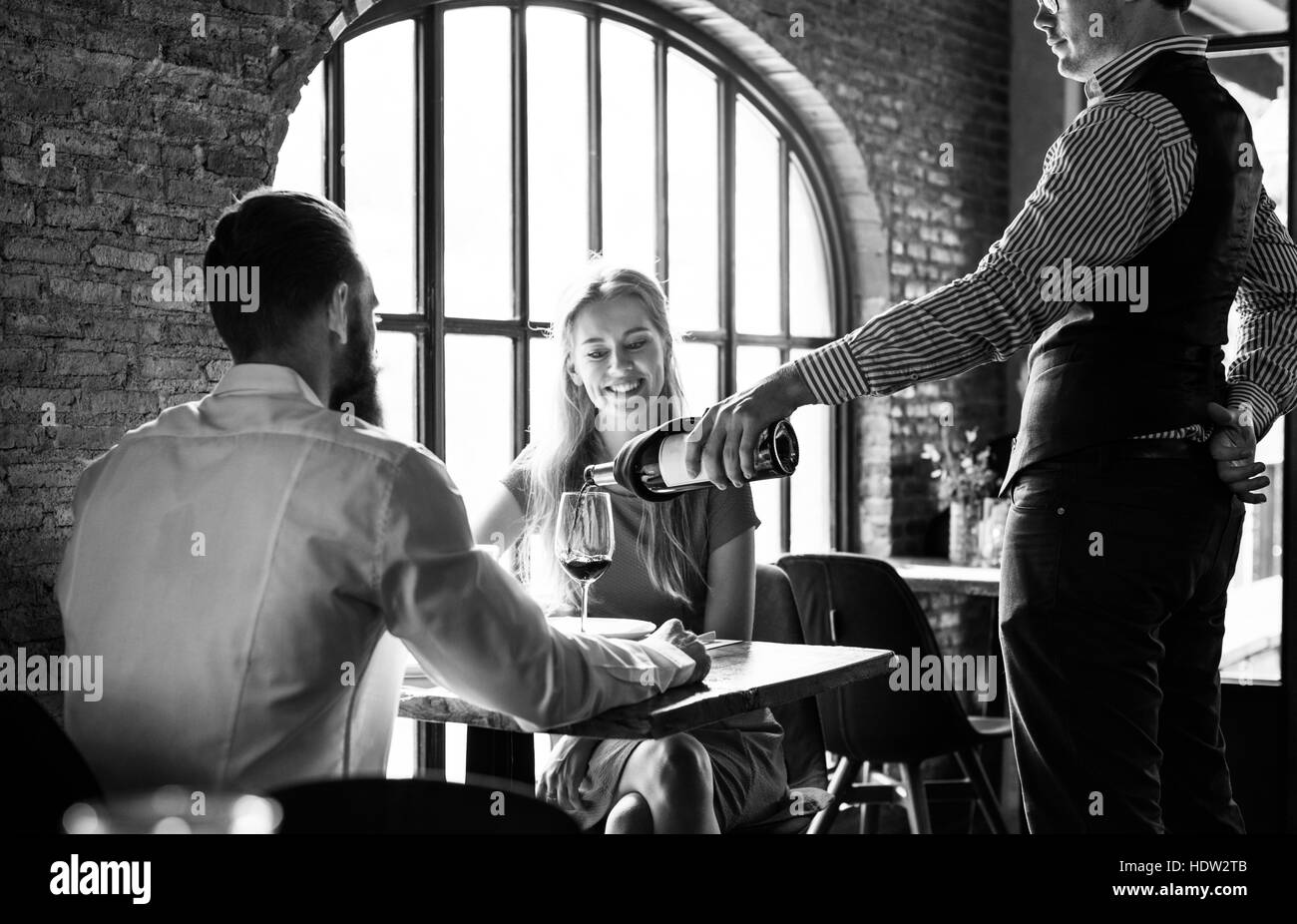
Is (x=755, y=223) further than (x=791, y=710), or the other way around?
(x=755, y=223)

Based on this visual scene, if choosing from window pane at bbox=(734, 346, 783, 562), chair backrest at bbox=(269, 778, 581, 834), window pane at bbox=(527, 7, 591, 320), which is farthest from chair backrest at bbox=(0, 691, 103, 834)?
window pane at bbox=(734, 346, 783, 562)

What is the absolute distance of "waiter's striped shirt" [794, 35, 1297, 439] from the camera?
1777mm

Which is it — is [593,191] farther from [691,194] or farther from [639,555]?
[639,555]

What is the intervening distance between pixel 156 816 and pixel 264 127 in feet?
6.98

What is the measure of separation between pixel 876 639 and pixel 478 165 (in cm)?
184

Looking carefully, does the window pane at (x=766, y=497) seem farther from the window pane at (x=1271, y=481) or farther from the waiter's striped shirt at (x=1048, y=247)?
the waiter's striped shirt at (x=1048, y=247)

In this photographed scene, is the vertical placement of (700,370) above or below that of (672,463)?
above

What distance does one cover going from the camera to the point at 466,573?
166 centimetres

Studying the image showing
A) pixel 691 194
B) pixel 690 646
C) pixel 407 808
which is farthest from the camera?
pixel 691 194

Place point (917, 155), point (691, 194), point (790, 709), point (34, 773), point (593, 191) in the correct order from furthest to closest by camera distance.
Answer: point (917, 155), point (691, 194), point (593, 191), point (790, 709), point (34, 773)

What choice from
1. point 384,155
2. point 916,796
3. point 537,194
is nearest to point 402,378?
point 384,155

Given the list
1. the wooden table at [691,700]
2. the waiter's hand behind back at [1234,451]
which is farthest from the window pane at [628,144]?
the waiter's hand behind back at [1234,451]

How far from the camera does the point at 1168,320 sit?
6.00 ft
